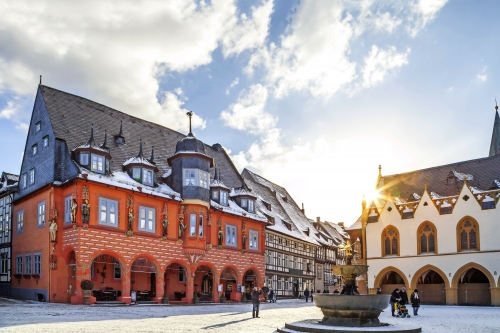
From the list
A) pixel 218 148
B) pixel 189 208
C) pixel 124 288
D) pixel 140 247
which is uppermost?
pixel 218 148

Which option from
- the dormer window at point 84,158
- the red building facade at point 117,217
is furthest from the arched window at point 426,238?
the dormer window at point 84,158

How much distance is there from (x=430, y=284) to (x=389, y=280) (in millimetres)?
3823

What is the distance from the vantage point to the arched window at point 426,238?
147 ft

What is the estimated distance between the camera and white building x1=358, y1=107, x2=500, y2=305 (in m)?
41.8

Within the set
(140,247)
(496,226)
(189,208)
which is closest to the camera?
(140,247)

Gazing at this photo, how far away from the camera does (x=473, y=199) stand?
42844 millimetres

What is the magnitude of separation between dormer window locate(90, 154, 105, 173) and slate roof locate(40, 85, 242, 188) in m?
1.46

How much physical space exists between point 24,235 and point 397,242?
30629mm

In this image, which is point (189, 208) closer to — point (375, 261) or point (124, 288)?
point (124, 288)

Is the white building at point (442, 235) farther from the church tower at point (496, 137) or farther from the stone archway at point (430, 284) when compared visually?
the church tower at point (496, 137)

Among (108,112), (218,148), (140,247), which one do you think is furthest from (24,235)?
(218,148)

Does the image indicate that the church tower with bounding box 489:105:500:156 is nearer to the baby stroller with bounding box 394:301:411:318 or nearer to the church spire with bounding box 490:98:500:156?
the church spire with bounding box 490:98:500:156

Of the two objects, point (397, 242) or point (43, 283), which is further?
point (397, 242)

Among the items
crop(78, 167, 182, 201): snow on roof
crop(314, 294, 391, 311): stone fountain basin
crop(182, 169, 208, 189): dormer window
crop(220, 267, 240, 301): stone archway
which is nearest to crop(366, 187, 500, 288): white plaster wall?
crop(220, 267, 240, 301): stone archway
